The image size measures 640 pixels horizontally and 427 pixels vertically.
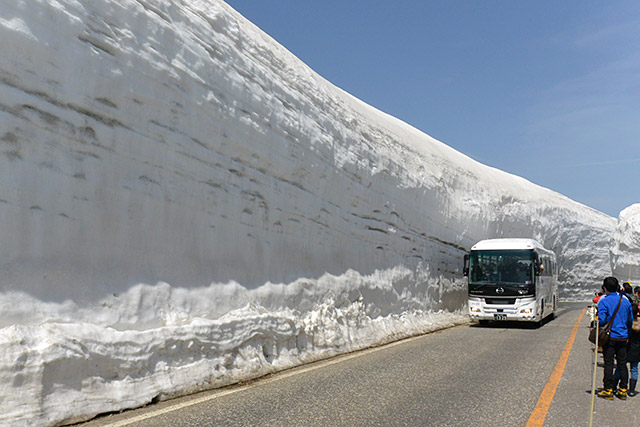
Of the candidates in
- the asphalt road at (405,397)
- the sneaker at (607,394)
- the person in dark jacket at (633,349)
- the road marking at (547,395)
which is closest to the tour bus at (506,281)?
the road marking at (547,395)

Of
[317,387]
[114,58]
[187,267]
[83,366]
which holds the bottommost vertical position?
[317,387]

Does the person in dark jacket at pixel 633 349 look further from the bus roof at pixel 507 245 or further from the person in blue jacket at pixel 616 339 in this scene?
the bus roof at pixel 507 245

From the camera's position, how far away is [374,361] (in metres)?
8.82

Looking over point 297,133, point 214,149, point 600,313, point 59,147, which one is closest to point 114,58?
point 59,147

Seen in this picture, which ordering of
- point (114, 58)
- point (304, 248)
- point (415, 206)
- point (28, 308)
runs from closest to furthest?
point (28, 308)
point (114, 58)
point (304, 248)
point (415, 206)

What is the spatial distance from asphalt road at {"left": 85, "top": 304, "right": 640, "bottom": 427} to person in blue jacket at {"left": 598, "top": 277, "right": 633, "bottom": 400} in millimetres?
171

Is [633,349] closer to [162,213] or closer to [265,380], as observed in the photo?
[265,380]

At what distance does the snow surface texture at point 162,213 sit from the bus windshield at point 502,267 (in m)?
4.27

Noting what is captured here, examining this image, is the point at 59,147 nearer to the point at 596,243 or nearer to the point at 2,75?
the point at 2,75

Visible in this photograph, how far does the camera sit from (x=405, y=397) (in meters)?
6.04

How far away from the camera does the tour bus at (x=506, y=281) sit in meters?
15.4

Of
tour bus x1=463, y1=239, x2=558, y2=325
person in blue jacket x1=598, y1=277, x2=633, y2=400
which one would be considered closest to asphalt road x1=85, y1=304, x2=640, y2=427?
person in blue jacket x1=598, y1=277, x2=633, y2=400

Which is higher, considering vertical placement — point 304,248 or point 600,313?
point 304,248

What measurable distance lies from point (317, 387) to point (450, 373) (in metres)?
2.15
